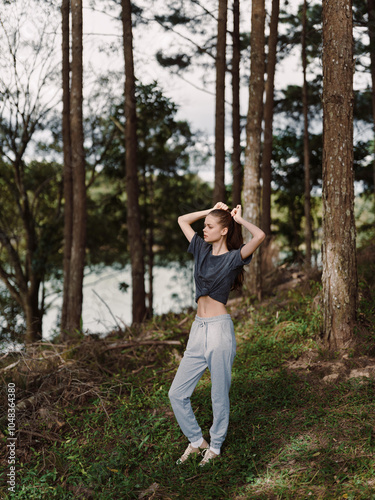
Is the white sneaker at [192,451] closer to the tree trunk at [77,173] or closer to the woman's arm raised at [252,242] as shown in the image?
the woman's arm raised at [252,242]

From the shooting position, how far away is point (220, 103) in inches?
394

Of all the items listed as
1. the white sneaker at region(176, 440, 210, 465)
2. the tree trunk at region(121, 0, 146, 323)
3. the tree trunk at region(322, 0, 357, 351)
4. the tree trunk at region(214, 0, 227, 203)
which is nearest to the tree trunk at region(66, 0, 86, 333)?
the tree trunk at region(121, 0, 146, 323)

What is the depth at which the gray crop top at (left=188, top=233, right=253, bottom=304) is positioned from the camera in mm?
3682

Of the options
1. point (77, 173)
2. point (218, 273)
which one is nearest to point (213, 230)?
point (218, 273)

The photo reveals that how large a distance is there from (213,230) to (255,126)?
447 cm

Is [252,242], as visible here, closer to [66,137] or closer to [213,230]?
[213,230]

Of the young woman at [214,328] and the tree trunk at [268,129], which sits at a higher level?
the tree trunk at [268,129]

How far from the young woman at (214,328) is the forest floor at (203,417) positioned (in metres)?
0.39

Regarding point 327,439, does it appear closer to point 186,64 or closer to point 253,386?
point 253,386

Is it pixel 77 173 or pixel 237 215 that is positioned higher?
pixel 77 173

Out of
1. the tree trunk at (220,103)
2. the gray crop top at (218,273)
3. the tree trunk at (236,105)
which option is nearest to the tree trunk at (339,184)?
the gray crop top at (218,273)

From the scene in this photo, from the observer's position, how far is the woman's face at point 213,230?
3.79 meters

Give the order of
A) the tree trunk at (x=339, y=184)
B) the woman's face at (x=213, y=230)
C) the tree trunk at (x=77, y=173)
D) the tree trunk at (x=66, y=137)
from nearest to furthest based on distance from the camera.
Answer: the woman's face at (x=213, y=230), the tree trunk at (x=339, y=184), the tree trunk at (x=77, y=173), the tree trunk at (x=66, y=137)

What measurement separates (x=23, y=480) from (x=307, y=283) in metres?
4.95
